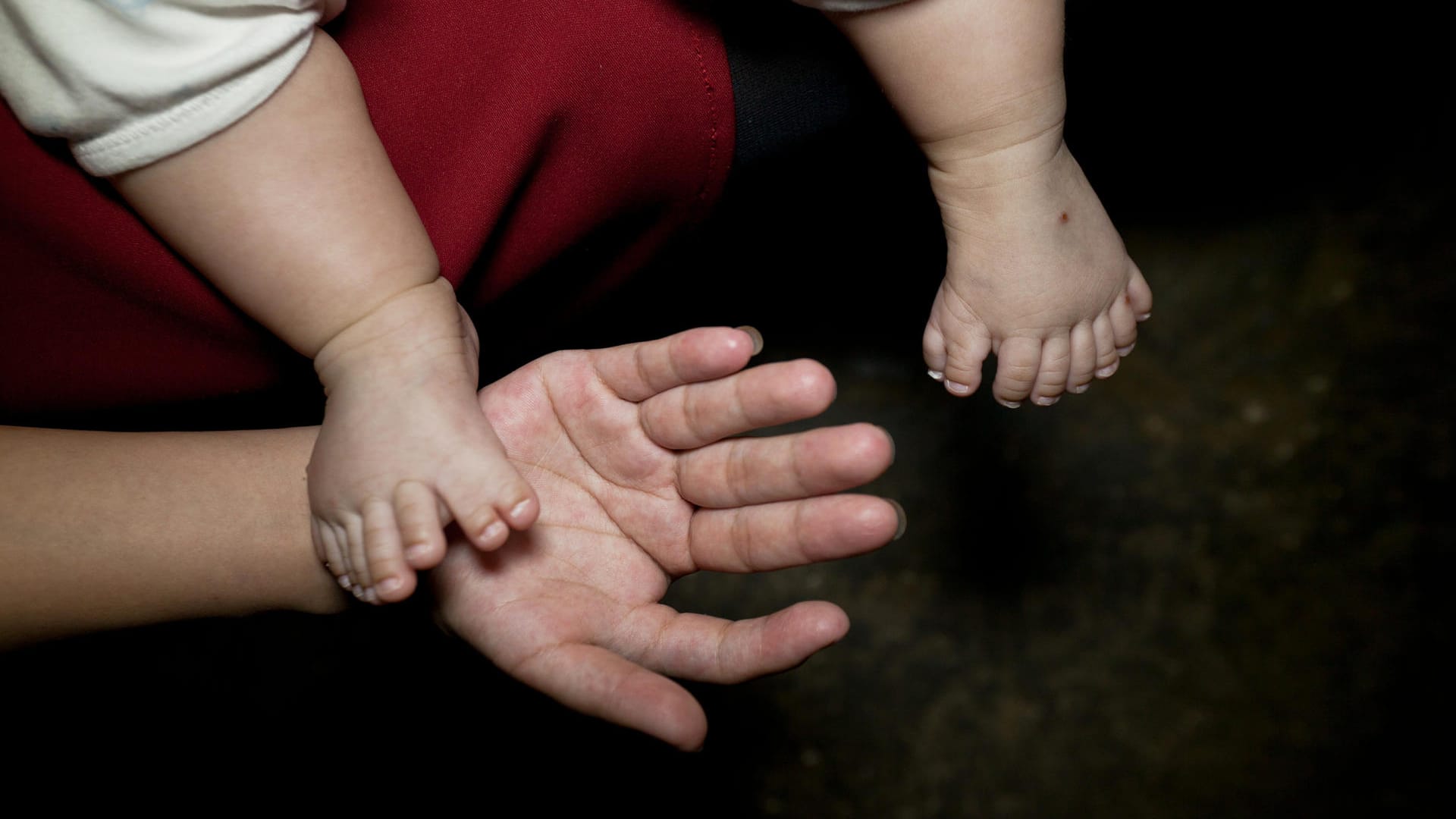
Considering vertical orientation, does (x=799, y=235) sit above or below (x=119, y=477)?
Answer: below

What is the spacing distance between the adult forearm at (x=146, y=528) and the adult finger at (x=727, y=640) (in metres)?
0.22

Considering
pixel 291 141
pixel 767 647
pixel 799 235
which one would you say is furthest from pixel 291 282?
pixel 799 235

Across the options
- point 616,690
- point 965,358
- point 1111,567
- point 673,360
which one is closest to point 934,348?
point 965,358

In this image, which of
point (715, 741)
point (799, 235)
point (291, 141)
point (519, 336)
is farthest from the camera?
point (799, 235)

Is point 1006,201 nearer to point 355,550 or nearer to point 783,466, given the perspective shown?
point 783,466

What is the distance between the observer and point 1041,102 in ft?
2.04

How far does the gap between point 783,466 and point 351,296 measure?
28 centimetres

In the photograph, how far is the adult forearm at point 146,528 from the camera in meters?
0.56

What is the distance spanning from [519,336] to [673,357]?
232 mm

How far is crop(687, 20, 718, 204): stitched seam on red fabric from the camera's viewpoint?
621mm

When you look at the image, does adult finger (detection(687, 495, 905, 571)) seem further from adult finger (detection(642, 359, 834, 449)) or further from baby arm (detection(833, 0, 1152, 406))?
baby arm (detection(833, 0, 1152, 406))

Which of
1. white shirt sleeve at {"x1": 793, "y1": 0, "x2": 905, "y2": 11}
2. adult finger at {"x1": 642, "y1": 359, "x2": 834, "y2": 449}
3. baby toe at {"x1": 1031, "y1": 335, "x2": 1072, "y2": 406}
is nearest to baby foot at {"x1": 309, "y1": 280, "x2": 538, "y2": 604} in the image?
adult finger at {"x1": 642, "y1": 359, "x2": 834, "y2": 449}

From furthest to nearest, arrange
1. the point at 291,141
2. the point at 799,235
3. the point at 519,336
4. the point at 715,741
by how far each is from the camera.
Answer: the point at 799,235, the point at 715,741, the point at 519,336, the point at 291,141

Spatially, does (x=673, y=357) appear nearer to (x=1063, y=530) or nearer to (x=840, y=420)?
(x=840, y=420)
